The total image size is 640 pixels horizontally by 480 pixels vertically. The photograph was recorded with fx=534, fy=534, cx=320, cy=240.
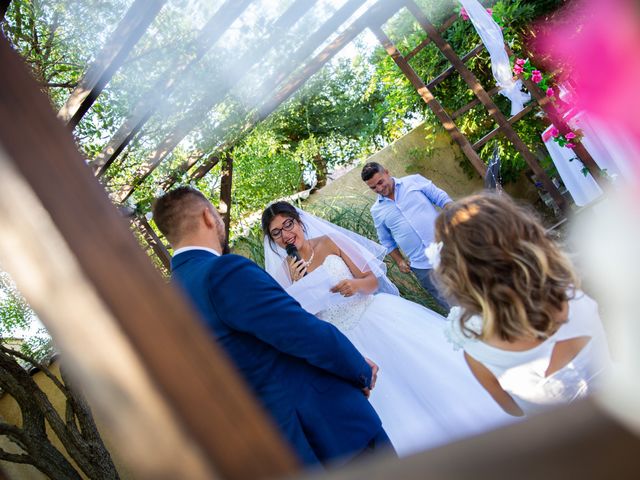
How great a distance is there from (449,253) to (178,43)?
11.1 ft

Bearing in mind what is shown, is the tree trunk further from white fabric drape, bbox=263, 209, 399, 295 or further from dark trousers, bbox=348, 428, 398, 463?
dark trousers, bbox=348, 428, 398, 463

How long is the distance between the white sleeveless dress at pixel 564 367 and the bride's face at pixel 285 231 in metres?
2.26

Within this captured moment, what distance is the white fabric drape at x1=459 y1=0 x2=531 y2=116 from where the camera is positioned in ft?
16.4

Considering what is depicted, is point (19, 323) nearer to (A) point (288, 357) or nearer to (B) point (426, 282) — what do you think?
(B) point (426, 282)

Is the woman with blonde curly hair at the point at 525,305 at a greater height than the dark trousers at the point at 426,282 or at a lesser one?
greater

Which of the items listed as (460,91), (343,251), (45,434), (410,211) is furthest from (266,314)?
(460,91)

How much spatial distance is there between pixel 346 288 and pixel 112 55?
7.30 feet

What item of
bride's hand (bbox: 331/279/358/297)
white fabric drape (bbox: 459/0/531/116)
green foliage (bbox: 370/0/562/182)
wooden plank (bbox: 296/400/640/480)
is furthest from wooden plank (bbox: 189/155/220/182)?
wooden plank (bbox: 296/400/640/480)

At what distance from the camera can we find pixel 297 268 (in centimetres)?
377

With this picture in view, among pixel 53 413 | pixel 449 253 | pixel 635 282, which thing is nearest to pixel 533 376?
pixel 449 253

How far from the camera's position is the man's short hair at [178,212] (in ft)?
7.44

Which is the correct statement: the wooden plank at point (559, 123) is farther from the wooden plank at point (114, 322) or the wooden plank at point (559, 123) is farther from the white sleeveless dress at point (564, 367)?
the wooden plank at point (114, 322)

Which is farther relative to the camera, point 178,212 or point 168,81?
point 168,81

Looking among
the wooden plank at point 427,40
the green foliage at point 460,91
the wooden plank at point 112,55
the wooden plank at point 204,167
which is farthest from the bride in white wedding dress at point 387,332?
the green foliage at point 460,91
